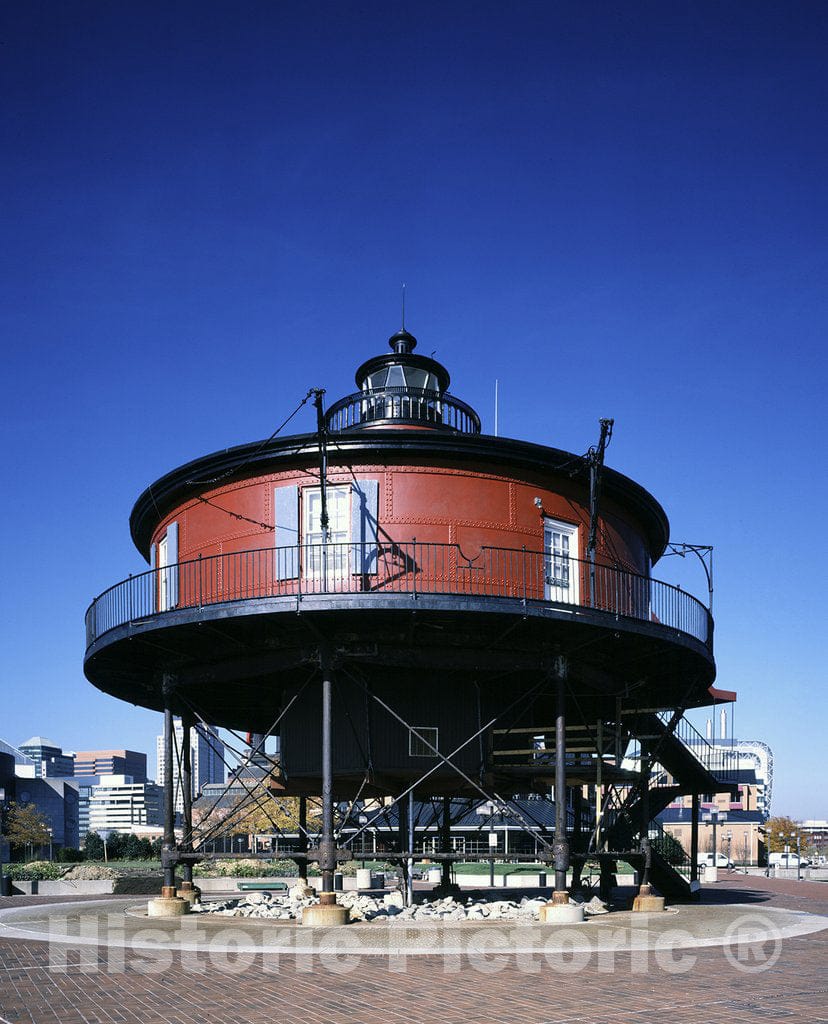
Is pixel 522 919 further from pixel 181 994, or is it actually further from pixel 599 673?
pixel 181 994

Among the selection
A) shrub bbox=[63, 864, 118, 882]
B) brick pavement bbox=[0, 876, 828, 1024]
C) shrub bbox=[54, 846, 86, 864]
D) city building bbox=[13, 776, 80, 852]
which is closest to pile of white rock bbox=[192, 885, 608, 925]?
brick pavement bbox=[0, 876, 828, 1024]

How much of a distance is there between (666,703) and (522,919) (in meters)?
9.39

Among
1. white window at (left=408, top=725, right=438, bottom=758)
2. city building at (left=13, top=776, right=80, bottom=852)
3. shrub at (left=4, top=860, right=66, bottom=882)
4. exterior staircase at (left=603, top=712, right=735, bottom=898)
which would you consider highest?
white window at (left=408, top=725, right=438, bottom=758)

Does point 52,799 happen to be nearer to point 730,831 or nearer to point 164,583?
point 730,831

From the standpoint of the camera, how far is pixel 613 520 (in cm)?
2355

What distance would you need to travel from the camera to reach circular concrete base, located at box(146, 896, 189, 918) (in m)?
21.2

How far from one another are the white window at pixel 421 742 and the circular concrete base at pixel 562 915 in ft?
12.5

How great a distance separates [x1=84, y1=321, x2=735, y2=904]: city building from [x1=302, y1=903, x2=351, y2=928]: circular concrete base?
2.05ft

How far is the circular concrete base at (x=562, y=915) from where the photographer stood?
750 inches

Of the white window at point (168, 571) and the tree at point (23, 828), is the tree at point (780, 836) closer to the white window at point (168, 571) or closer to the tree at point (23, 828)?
the tree at point (23, 828)

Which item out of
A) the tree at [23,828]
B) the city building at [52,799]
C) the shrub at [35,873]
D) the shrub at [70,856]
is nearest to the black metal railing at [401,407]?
the shrub at [35,873]

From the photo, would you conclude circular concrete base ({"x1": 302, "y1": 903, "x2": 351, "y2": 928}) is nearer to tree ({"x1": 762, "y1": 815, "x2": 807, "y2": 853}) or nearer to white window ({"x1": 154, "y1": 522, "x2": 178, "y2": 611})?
white window ({"x1": 154, "y1": 522, "x2": 178, "y2": 611})

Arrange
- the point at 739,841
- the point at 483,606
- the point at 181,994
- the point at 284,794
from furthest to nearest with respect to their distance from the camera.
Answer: the point at 739,841 → the point at 284,794 → the point at 483,606 → the point at 181,994

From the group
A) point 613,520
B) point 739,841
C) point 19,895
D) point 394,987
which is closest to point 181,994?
point 394,987
